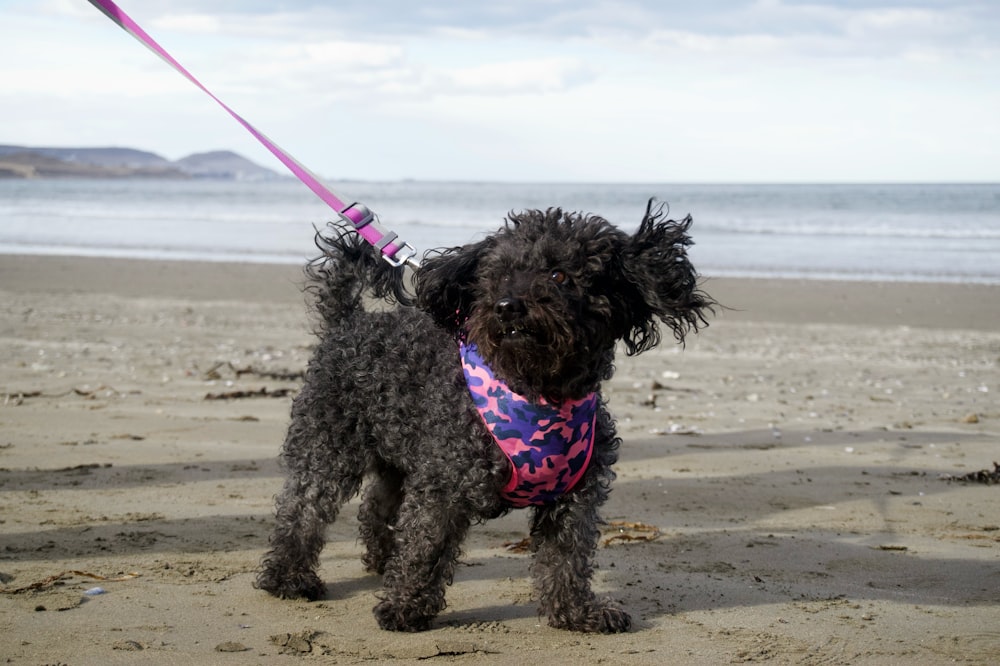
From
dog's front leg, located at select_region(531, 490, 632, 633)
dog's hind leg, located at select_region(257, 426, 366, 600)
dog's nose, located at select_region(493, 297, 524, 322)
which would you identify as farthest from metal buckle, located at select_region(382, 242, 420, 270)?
dog's front leg, located at select_region(531, 490, 632, 633)

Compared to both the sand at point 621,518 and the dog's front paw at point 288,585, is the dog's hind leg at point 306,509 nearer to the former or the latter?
the dog's front paw at point 288,585

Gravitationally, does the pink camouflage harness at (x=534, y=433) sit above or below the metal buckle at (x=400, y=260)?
below

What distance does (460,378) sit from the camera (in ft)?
14.6

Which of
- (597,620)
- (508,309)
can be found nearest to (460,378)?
(508,309)

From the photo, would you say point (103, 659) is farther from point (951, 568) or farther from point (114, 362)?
point (114, 362)

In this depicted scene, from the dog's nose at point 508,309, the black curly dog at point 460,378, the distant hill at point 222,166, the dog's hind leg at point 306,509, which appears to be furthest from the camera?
the distant hill at point 222,166

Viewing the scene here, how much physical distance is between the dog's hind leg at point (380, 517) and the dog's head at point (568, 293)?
1.44m

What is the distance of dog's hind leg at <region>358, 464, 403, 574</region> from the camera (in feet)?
17.6

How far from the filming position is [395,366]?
467cm

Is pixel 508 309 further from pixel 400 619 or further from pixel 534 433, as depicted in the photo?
pixel 400 619

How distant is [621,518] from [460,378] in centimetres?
231

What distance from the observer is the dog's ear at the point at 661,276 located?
4.14 m

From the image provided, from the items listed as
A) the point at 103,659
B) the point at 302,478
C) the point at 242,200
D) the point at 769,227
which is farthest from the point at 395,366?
the point at 242,200

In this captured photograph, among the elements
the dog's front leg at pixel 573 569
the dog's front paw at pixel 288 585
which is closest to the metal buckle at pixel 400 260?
the dog's front leg at pixel 573 569
